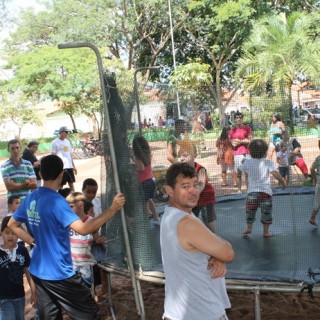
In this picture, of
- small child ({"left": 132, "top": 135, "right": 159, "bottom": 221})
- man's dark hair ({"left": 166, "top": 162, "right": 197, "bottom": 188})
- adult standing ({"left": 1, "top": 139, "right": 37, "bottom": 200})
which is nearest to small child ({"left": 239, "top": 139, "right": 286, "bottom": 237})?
small child ({"left": 132, "top": 135, "right": 159, "bottom": 221})

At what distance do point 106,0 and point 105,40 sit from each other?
215 cm

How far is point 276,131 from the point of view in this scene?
13.2ft

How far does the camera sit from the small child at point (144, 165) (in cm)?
442

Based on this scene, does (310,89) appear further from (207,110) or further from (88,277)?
(88,277)

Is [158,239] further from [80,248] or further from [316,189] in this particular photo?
[316,189]

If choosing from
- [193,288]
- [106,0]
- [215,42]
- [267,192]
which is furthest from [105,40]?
[193,288]

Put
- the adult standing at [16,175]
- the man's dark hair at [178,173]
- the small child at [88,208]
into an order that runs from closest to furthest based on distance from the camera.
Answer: the man's dark hair at [178,173]
the small child at [88,208]
the adult standing at [16,175]

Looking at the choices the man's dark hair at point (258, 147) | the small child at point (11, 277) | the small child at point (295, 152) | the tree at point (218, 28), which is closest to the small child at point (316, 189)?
the small child at point (295, 152)

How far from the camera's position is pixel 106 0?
1101 inches

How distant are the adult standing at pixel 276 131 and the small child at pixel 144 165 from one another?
1.06 m

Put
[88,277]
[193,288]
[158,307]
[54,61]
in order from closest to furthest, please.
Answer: [193,288] → [88,277] → [158,307] → [54,61]

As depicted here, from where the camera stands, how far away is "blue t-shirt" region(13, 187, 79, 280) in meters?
3.27

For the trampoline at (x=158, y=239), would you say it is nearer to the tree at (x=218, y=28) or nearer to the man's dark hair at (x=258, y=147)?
the man's dark hair at (x=258, y=147)

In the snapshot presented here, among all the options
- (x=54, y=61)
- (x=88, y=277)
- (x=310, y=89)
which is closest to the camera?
(x=310, y=89)
